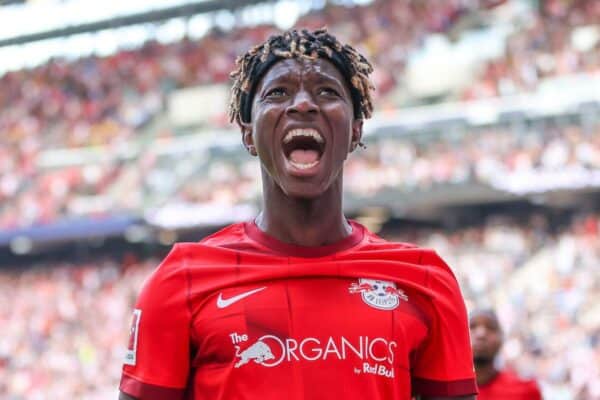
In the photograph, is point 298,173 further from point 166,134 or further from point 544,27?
point 166,134

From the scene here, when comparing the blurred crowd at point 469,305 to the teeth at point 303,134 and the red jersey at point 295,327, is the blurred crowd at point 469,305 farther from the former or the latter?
the teeth at point 303,134

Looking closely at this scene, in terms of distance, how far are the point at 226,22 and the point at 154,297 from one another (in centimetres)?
1871

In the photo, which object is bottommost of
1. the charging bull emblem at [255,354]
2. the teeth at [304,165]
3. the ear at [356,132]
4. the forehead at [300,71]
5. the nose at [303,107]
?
the charging bull emblem at [255,354]

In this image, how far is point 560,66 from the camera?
14156mm

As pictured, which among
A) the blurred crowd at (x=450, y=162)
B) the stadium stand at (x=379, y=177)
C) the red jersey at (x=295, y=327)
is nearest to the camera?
the red jersey at (x=295, y=327)

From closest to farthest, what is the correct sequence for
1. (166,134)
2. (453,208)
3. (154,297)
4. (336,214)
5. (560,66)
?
1. (154,297)
2. (336,214)
3. (560,66)
4. (453,208)
5. (166,134)

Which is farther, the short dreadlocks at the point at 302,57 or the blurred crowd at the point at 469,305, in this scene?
the blurred crowd at the point at 469,305

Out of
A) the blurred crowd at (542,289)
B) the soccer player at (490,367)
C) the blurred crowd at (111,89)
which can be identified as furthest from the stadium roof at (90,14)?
the soccer player at (490,367)

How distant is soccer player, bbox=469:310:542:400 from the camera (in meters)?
4.96

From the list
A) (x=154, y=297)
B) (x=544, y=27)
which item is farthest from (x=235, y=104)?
(x=544, y=27)

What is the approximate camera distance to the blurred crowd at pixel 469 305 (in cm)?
1211

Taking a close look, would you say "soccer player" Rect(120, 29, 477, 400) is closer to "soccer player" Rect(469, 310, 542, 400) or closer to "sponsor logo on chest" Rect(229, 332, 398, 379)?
"sponsor logo on chest" Rect(229, 332, 398, 379)

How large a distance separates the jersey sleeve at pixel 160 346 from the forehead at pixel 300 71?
18.4 inches

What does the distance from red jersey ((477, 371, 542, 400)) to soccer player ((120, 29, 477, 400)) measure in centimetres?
308
